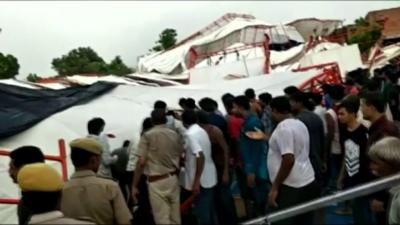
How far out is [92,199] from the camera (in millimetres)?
4027

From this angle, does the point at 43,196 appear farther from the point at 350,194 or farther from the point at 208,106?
the point at 208,106

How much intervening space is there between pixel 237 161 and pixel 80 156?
3.70 meters

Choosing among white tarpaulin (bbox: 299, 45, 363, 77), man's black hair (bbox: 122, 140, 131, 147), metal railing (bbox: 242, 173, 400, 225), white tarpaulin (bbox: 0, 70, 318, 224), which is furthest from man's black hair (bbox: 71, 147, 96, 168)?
white tarpaulin (bbox: 299, 45, 363, 77)

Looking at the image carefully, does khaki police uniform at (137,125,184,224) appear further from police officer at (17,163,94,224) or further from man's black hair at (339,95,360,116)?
police officer at (17,163,94,224)

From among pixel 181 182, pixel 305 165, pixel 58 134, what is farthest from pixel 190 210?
pixel 58 134

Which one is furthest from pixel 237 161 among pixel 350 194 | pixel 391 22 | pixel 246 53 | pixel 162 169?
pixel 391 22

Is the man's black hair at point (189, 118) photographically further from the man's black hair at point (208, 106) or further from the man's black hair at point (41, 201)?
the man's black hair at point (41, 201)

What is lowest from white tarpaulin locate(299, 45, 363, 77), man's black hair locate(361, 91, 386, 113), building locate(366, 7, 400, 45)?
man's black hair locate(361, 91, 386, 113)

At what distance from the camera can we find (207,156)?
693 centimetres

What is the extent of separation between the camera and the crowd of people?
159 inches

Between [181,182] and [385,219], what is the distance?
3742 mm

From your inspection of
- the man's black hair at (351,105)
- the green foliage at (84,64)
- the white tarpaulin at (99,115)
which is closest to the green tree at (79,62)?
the green foliage at (84,64)

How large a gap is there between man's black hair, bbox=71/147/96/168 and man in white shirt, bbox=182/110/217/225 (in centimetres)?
271

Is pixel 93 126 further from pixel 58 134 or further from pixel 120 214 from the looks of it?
pixel 120 214
